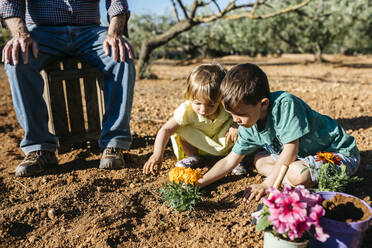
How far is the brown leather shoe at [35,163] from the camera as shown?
2570 mm

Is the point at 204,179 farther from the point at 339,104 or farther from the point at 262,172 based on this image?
the point at 339,104

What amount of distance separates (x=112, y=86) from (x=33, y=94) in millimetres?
636

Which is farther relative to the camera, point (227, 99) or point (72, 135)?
point (72, 135)

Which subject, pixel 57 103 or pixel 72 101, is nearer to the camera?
pixel 57 103

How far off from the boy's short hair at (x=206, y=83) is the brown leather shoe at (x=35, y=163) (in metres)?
1.31

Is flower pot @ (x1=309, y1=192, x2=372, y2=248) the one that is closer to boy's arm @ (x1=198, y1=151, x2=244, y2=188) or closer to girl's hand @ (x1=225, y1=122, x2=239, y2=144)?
boy's arm @ (x1=198, y1=151, x2=244, y2=188)

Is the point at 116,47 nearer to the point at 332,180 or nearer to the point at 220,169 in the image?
Answer: the point at 220,169

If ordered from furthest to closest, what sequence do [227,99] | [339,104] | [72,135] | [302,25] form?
[302,25] → [339,104] → [72,135] → [227,99]

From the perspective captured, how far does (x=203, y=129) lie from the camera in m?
2.79

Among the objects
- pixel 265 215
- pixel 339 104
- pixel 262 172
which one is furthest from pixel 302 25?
pixel 265 215

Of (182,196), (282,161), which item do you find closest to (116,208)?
(182,196)

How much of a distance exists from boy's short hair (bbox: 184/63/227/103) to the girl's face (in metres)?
0.03

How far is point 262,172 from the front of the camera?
2539mm

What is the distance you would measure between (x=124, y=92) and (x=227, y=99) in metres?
1.14
